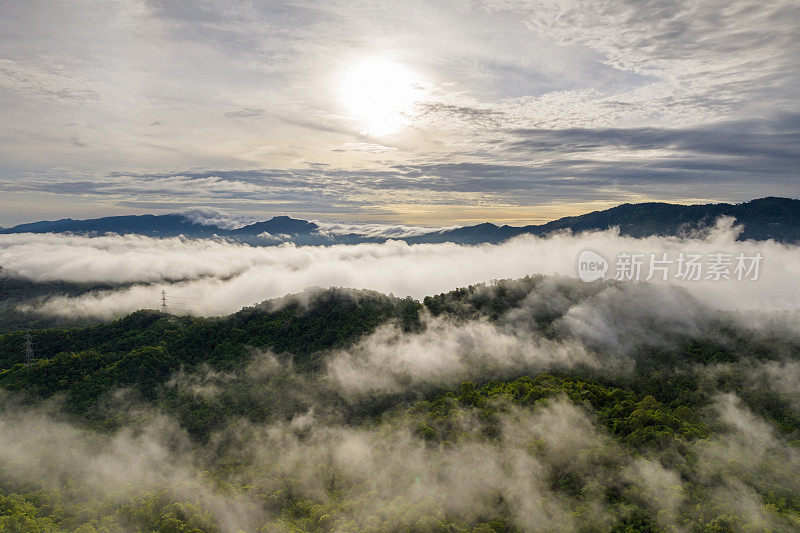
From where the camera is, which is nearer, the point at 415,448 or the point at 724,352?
the point at 415,448

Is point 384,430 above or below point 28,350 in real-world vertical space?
below

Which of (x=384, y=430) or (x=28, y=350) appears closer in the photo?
(x=384, y=430)

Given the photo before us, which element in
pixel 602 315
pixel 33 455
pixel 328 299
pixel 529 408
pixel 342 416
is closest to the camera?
pixel 33 455

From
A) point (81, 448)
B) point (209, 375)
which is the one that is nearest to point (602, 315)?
point (209, 375)

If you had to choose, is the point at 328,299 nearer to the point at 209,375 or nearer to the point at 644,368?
the point at 209,375

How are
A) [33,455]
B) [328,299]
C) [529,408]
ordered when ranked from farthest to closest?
[328,299] → [529,408] → [33,455]

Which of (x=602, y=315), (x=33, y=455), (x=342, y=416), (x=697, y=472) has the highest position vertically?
(x=602, y=315)

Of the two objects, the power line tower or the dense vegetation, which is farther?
the power line tower

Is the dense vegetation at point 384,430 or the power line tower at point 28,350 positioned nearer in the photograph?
the dense vegetation at point 384,430
